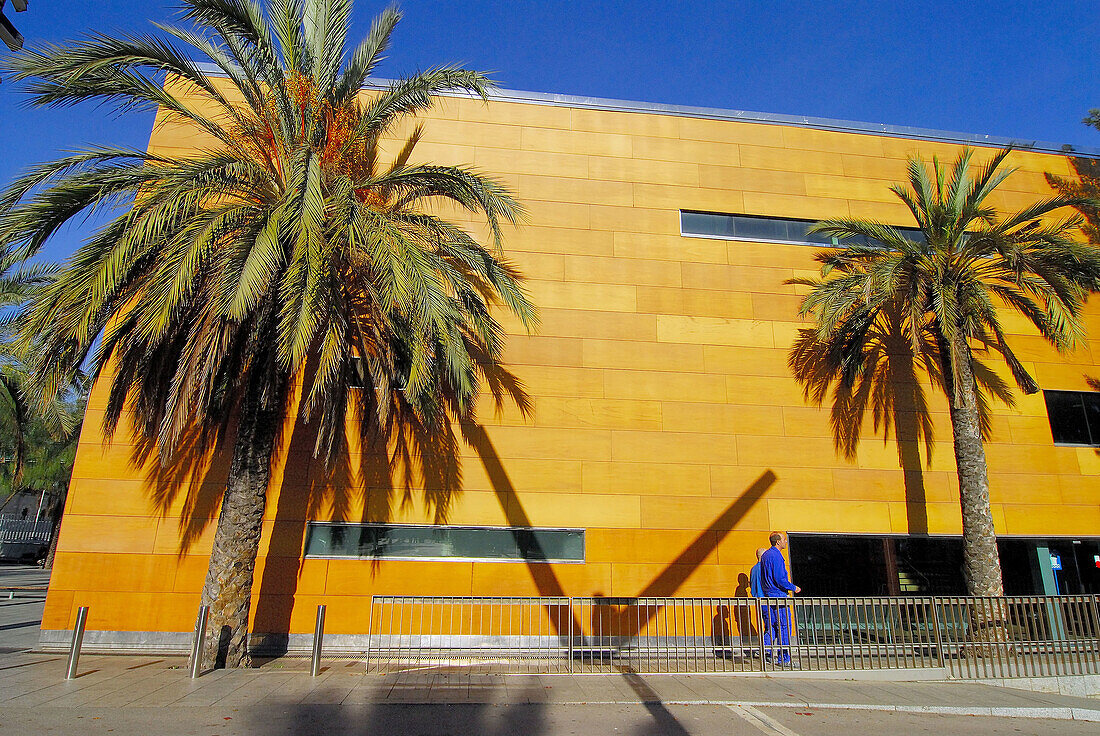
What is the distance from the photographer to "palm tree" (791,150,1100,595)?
12.1 metres

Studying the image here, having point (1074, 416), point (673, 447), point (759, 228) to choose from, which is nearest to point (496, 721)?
point (673, 447)

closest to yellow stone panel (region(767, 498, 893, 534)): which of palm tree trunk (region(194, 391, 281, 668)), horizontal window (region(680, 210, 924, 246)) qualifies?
horizontal window (region(680, 210, 924, 246))

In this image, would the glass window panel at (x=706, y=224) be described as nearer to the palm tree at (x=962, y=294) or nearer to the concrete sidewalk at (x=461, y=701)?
the palm tree at (x=962, y=294)

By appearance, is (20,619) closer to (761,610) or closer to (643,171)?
(761,610)

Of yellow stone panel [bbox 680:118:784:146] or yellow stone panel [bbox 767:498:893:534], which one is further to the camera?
yellow stone panel [bbox 680:118:784:146]

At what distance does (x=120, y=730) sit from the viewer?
6363 millimetres

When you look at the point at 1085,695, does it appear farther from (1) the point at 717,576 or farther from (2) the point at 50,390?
(2) the point at 50,390

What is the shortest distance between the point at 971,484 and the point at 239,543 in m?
13.1

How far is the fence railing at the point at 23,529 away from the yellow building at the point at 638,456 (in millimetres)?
48008

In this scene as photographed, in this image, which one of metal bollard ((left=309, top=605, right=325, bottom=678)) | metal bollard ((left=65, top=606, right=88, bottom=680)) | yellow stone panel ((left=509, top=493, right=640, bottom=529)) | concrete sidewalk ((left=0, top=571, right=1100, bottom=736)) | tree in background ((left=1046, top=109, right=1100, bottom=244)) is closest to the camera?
concrete sidewalk ((left=0, top=571, right=1100, bottom=736))

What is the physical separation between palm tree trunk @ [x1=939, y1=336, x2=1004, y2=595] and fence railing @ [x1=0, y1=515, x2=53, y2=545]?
→ 5789 centimetres

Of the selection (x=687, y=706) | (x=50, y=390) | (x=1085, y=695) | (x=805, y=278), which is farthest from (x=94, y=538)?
(x=1085, y=695)

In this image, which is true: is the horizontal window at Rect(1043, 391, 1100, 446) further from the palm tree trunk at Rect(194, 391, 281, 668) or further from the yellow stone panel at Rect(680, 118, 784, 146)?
the palm tree trunk at Rect(194, 391, 281, 668)

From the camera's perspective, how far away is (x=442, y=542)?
11.9 m
